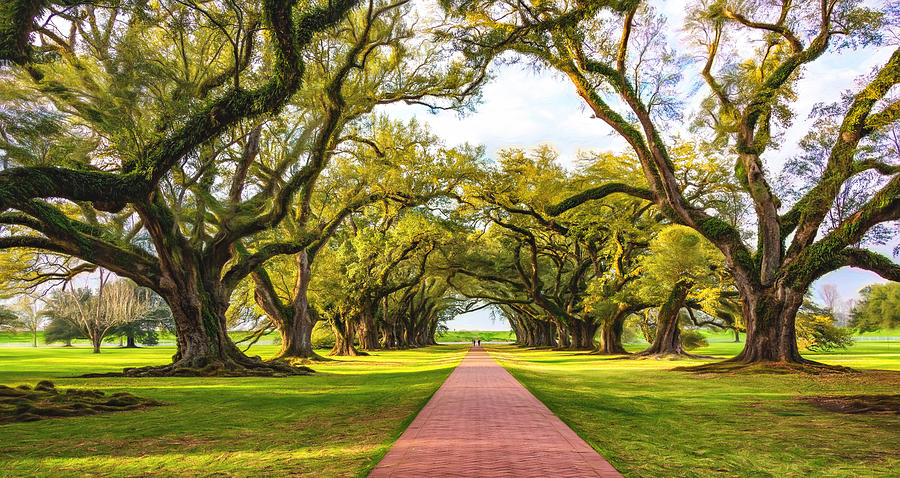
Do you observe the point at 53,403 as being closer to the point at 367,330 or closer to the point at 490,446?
the point at 490,446

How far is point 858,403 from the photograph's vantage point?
370 inches

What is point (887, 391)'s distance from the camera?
451 inches

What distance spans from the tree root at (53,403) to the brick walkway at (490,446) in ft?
18.3

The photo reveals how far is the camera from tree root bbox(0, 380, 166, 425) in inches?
324

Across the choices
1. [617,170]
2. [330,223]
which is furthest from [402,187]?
[617,170]

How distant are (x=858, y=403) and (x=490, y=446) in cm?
780

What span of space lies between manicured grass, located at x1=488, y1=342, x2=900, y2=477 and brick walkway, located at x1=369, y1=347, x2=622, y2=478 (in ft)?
1.34

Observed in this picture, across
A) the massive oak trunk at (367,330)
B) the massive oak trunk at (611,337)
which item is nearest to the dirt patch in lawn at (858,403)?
the massive oak trunk at (611,337)

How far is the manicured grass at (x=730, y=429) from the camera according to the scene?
5.31 metres

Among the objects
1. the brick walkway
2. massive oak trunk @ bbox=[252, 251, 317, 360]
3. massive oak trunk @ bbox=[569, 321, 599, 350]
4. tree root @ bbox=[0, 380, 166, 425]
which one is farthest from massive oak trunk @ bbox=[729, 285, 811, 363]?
massive oak trunk @ bbox=[569, 321, 599, 350]

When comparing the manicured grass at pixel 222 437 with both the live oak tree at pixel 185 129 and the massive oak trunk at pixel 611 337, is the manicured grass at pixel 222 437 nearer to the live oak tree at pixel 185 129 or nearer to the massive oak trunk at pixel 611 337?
the live oak tree at pixel 185 129

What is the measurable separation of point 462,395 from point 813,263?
41.1 feet

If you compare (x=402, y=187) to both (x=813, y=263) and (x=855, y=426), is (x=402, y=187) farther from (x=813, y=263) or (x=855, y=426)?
(x=855, y=426)

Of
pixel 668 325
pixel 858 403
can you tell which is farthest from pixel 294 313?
pixel 858 403
